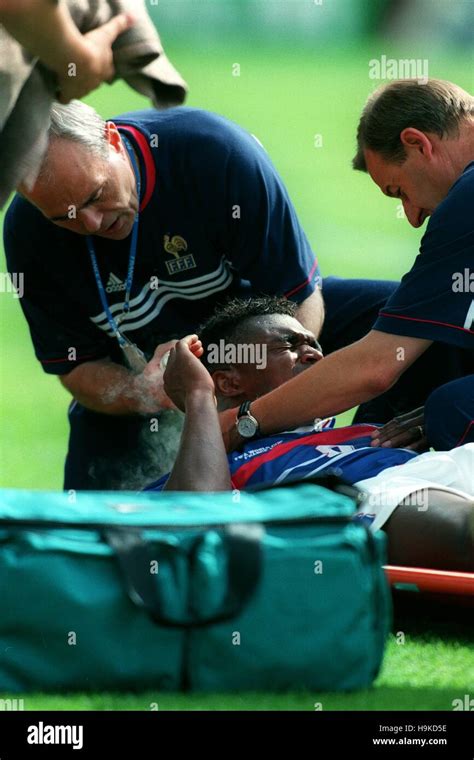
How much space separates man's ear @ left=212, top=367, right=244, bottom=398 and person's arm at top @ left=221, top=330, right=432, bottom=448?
0.35m

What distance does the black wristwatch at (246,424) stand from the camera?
123 inches

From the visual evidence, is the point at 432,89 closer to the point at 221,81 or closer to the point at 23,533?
the point at 23,533

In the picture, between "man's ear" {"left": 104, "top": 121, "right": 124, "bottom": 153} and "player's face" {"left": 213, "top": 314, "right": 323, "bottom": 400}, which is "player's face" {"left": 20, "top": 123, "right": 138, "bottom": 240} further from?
"player's face" {"left": 213, "top": 314, "right": 323, "bottom": 400}

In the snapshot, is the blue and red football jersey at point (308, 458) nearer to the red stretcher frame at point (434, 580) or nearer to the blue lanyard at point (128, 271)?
the red stretcher frame at point (434, 580)

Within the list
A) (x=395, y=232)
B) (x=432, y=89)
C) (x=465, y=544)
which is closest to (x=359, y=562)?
(x=465, y=544)

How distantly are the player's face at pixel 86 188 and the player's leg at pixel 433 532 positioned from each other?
1.25 m

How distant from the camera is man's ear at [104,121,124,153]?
338 cm

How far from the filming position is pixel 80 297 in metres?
3.76

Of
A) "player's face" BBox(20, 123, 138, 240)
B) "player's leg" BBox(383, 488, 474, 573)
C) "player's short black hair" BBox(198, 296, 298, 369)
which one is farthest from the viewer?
"player's short black hair" BBox(198, 296, 298, 369)

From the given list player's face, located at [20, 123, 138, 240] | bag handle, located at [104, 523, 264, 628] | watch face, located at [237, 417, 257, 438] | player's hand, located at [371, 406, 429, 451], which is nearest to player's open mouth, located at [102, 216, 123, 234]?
player's face, located at [20, 123, 138, 240]

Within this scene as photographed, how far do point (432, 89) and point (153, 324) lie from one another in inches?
44.9

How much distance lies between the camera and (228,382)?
3418 millimetres

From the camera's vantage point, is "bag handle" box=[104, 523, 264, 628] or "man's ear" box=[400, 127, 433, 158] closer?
"bag handle" box=[104, 523, 264, 628]

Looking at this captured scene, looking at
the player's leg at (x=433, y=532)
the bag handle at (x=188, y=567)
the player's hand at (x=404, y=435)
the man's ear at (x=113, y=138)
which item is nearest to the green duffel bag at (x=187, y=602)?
the bag handle at (x=188, y=567)
